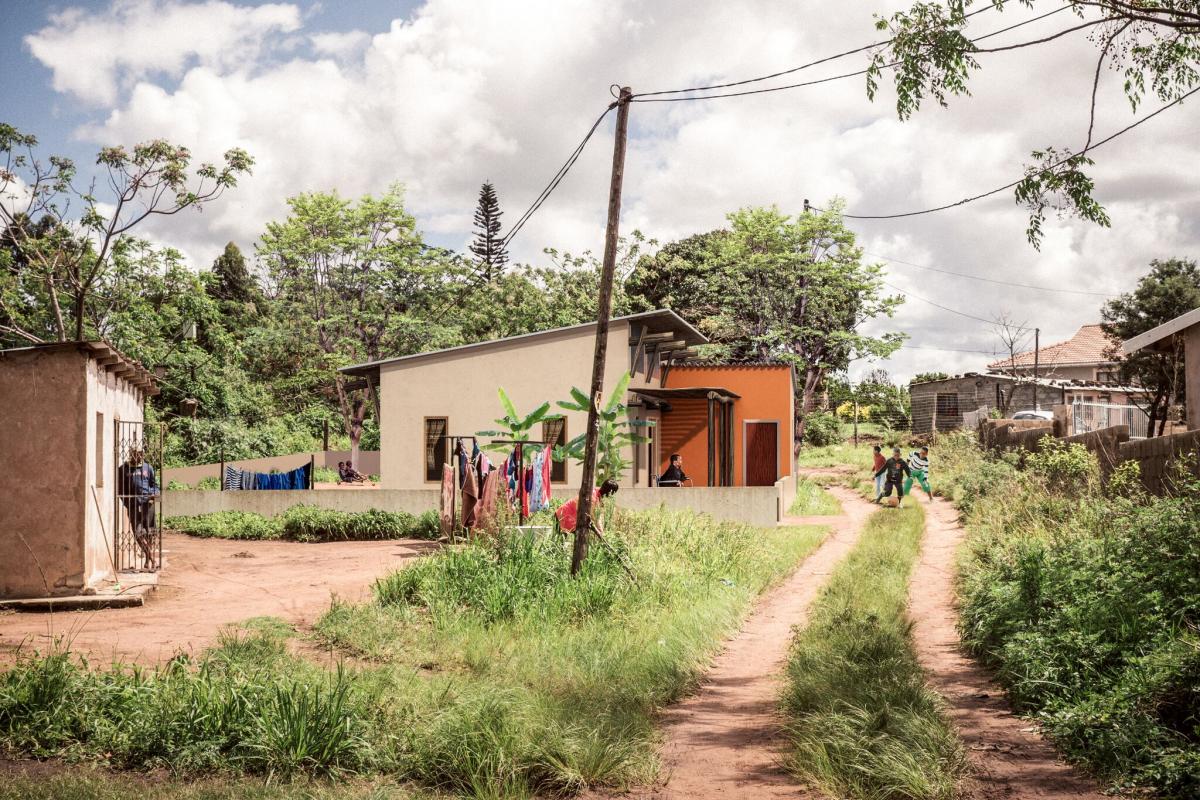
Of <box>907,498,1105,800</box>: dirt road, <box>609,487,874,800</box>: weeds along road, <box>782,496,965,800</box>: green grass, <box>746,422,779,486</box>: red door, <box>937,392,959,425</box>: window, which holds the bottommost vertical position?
<box>609,487,874,800</box>: weeds along road

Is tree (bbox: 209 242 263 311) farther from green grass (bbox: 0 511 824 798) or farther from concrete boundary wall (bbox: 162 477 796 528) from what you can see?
green grass (bbox: 0 511 824 798)

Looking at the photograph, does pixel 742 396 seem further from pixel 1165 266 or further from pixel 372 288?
pixel 1165 266

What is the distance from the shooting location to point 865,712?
6.32 meters

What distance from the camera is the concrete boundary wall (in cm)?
1930

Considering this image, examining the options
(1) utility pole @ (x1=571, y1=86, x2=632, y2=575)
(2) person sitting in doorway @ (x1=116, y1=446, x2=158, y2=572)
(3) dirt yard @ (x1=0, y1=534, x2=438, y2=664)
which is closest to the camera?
(3) dirt yard @ (x1=0, y1=534, x2=438, y2=664)

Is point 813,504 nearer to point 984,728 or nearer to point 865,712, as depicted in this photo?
point 984,728

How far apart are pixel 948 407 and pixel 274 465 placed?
30.8 m

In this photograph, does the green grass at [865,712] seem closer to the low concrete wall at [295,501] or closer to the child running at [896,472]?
the low concrete wall at [295,501]

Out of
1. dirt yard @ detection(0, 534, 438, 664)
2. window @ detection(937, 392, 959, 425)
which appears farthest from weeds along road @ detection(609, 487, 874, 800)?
window @ detection(937, 392, 959, 425)

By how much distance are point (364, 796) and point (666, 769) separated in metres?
1.88

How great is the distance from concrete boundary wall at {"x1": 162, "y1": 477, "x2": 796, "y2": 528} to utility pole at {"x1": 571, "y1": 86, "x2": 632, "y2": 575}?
6421mm

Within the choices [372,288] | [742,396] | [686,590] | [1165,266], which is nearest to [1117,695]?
[686,590]

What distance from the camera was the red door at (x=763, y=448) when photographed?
27031mm

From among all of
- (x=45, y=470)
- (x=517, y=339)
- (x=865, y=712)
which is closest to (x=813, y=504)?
(x=517, y=339)
